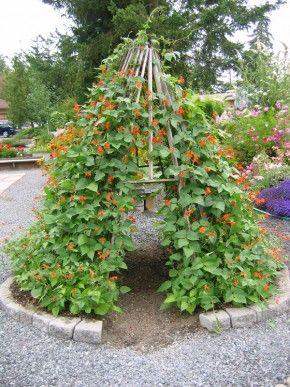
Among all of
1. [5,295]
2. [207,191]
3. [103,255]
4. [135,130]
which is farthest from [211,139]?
[5,295]

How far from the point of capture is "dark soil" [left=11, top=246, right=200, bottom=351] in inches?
103

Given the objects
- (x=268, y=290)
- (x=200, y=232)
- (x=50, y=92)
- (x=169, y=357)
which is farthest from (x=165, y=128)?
(x=50, y=92)

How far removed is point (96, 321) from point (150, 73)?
1737 mm

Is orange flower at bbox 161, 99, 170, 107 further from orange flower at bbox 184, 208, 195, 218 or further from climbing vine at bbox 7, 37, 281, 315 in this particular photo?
orange flower at bbox 184, 208, 195, 218

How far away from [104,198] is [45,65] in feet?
52.9

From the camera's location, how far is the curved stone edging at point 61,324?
2.56m

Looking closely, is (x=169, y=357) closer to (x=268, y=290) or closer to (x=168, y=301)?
(x=168, y=301)

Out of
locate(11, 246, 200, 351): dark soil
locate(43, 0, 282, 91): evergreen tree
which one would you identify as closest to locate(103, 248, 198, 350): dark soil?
locate(11, 246, 200, 351): dark soil

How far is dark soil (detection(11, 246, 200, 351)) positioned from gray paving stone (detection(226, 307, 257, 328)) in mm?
239

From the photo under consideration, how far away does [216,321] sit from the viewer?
2613 millimetres

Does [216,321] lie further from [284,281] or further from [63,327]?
[63,327]

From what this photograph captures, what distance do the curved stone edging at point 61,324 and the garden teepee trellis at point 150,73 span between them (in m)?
1.03

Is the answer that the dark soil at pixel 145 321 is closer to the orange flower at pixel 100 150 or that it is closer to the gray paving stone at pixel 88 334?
the gray paving stone at pixel 88 334

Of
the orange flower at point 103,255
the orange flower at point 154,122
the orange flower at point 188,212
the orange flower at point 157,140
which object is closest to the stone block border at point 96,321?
the orange flower at point 103,255
